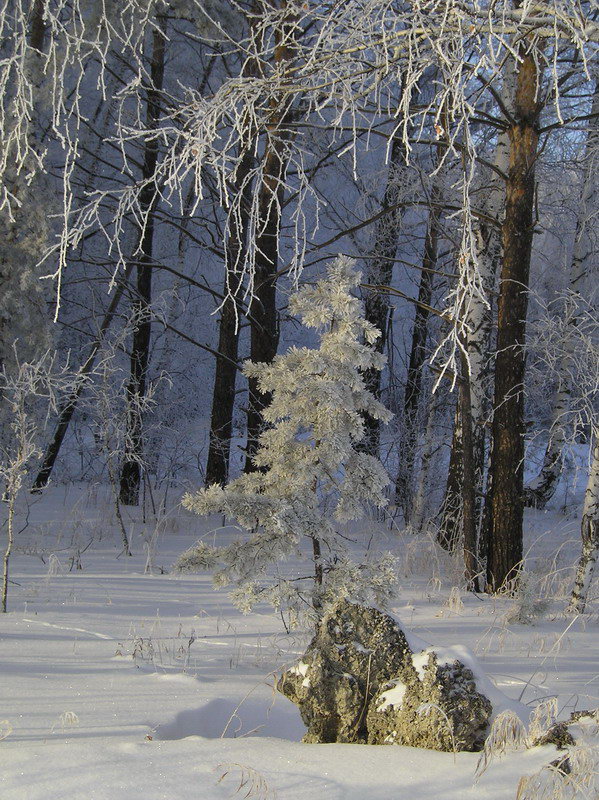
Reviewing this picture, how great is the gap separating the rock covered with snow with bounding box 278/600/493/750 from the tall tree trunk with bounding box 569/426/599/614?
3070mm

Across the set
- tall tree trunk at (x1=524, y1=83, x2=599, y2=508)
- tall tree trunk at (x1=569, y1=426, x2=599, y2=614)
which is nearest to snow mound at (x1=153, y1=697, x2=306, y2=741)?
tall tree trunk at (x1=569, y1=426, x2=599, y2=614)

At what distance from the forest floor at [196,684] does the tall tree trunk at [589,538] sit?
0.18 meters

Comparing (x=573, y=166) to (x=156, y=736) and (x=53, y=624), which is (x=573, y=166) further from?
(x=156, y=736)

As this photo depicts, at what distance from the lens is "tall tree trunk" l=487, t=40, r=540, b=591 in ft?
23.7

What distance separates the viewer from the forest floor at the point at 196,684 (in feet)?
8.71

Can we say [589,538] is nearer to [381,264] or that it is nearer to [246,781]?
[246,781]

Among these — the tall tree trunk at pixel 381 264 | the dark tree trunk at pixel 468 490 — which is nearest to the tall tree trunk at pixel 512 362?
the dark tree trunk at pixel 468 490

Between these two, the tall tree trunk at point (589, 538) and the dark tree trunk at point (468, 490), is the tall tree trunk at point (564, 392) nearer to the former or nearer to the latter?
the dark tree trunk at point (468, 490)

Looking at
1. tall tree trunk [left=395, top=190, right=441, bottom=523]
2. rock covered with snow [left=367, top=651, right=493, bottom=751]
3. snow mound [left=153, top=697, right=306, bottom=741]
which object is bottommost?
snow mound [left=153, top=697, right=306, bottom=741]

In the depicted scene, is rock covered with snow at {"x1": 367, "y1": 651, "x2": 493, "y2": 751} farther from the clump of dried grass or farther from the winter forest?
the clump of dried grass

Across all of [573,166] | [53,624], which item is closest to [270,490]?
[53,624]

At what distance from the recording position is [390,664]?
11.1ft

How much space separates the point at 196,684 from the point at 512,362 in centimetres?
450

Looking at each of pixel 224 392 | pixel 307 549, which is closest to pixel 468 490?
pixel 307 549
